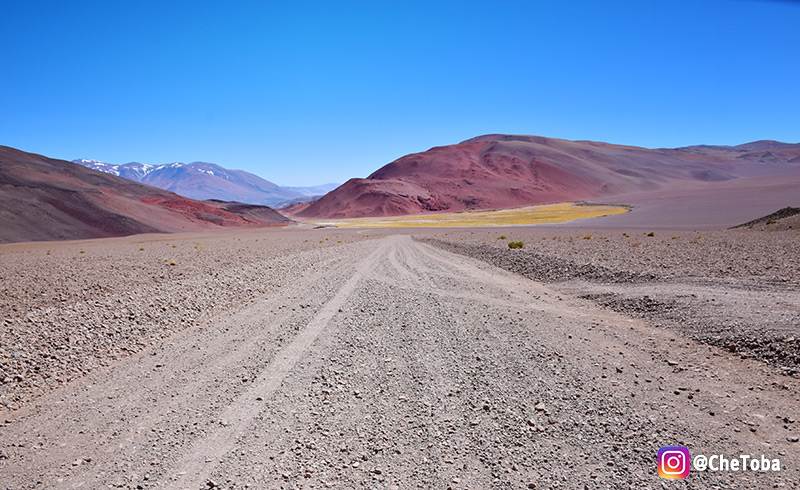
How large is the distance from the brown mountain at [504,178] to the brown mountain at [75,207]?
2264 inches

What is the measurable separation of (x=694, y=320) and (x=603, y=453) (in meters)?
4.79

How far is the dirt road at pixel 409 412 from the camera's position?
3.61 metres

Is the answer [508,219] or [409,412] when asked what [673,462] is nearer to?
[409,412]

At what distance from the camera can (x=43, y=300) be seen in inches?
341

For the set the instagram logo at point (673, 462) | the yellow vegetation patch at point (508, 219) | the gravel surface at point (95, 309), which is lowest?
the instagram logo at point (673, 462)

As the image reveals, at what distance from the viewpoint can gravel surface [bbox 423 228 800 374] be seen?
6184 millimetres

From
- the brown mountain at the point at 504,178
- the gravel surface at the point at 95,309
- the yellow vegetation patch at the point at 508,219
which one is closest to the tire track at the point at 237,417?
the gravel surface at the point at 95,309

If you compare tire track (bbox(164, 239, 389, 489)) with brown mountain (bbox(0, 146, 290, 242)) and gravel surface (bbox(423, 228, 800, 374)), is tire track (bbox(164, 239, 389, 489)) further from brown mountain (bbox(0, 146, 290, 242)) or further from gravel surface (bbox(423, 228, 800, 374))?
brown mountain (bbox(0, 146, 290, 242))

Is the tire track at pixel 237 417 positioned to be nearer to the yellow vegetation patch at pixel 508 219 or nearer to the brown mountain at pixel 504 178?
the yellow vegetation patch at pixel 508 219

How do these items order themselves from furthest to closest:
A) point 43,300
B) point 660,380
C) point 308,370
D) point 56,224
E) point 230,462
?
1. point 56,224
2. point 43,300
3. point 308,370
4. point 660,380
5. point 230,462

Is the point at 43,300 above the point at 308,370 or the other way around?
above

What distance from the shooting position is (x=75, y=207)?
161 feet

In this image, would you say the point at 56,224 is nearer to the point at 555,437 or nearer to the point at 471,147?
the point at 555,437

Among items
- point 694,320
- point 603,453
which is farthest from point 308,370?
point 694,320
